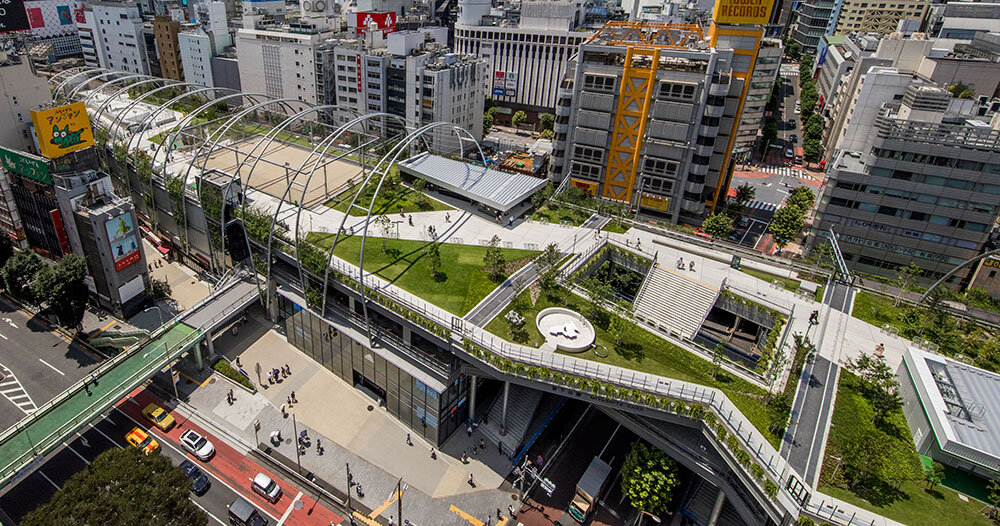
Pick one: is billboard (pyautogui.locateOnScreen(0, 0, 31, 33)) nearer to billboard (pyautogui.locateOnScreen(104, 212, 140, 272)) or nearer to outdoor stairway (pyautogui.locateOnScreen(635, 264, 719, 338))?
billboard (pyautogui.locateOnScreen(104, 212, 140, 272))

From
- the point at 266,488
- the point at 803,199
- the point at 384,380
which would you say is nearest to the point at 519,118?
the point at 803,199

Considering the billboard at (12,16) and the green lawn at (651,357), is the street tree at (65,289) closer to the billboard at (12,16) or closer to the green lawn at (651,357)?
the billboard at (12,16)

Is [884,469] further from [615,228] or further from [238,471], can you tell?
[238,471]

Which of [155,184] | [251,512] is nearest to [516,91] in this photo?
[155,184]

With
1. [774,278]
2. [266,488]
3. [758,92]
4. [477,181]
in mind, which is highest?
[758,92]

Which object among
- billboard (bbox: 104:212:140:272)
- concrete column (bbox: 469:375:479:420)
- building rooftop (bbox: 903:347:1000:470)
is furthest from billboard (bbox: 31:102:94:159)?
building rooftop (bbox: 903:347:1000:470)

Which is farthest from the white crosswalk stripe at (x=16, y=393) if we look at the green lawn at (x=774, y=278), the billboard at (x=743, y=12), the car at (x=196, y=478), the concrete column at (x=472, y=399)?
the billboard at (x=743, y=12)
